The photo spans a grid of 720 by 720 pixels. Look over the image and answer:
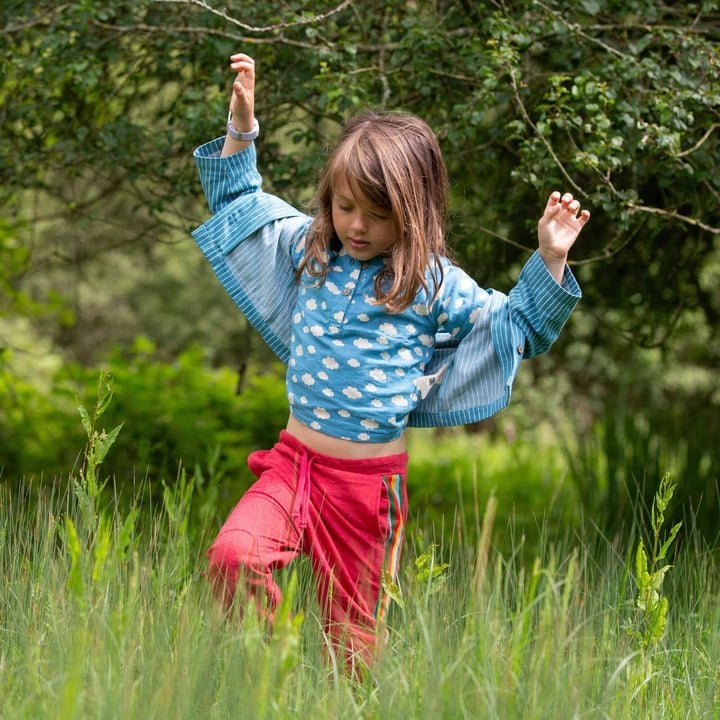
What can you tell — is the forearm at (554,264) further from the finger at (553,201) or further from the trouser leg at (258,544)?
the trouser leg at (258,544)

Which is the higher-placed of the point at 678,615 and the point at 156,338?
the point at 678,615

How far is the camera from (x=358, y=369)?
252 cm

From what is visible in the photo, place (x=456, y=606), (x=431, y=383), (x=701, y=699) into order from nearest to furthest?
(x=701, y=699)
(x=456, y=606)
(x=431, y=383)

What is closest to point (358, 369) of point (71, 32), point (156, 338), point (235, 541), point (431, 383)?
point (431, 383)

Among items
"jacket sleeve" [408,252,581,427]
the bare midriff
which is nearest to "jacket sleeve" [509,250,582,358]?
"jacket sleeve" [408,252,581,427]

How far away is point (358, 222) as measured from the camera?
8.05 feet

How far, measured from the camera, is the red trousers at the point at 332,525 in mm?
2408

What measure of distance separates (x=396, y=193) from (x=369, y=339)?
376 mm

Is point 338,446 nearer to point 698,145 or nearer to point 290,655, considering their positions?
point 290,655

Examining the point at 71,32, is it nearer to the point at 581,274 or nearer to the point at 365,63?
the point at 365,63

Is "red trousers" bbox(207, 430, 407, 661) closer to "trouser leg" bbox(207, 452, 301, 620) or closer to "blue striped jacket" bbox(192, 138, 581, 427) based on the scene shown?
"trouser leg" bbox(207, 452, 301, 620)

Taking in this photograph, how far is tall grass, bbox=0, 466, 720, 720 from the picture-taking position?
1796 mm

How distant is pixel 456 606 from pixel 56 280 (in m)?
9.86

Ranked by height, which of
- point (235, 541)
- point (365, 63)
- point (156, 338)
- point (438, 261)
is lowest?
point (156, 338)
